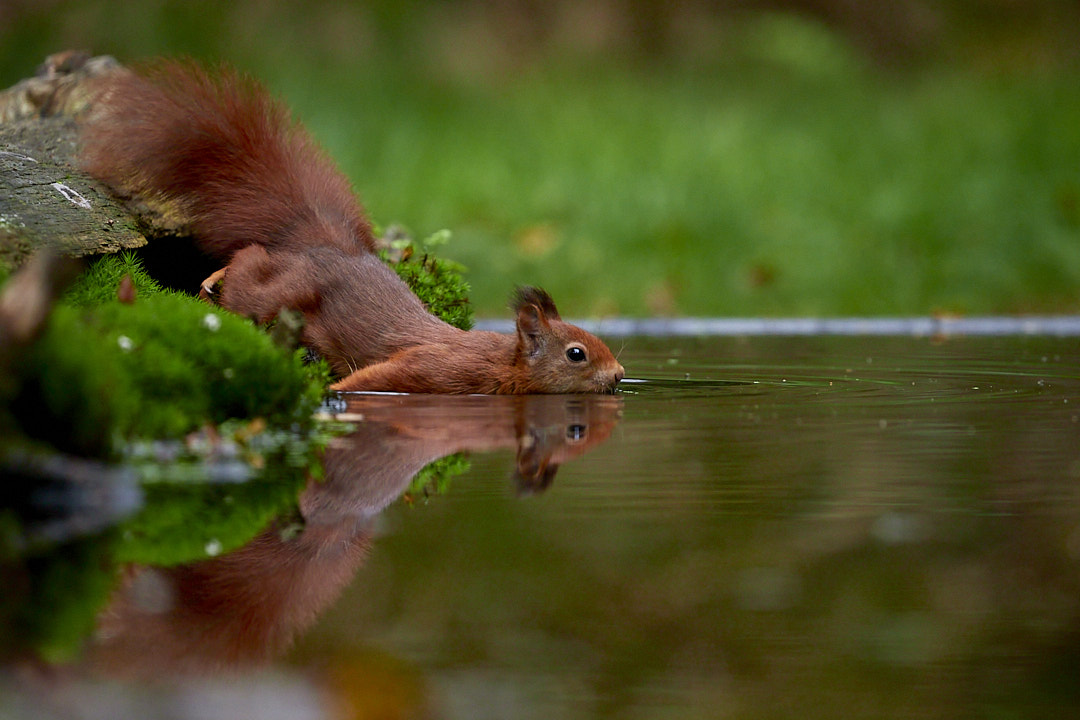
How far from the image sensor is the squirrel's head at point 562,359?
24.3 ft

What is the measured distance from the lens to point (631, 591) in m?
3.22

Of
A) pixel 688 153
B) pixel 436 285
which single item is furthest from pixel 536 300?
pixel 688 153

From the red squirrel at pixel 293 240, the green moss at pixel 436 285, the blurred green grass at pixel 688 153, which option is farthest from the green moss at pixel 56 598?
the blurred green grass at pixel 688 153

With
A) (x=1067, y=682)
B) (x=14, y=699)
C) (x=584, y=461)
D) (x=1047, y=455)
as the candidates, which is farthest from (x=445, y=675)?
(x=1047, y=455)

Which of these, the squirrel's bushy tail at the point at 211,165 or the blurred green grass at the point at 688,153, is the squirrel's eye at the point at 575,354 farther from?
the blurred green grass at the point at 688,153

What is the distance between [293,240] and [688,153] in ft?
28.5

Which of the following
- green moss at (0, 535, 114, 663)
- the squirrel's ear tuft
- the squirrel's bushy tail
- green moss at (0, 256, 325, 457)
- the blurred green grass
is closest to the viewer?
green moss at (0, 535, 114, 663)

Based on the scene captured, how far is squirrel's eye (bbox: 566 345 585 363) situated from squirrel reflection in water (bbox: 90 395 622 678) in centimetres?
128

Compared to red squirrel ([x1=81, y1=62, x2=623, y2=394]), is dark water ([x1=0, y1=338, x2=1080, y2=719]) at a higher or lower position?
lower

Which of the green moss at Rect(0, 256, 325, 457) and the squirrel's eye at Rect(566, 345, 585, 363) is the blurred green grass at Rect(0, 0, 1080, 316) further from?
the green moss at Rect(0, 256, 325, 457)

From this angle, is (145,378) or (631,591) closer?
(631,591)

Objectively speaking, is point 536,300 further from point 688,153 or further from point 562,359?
point 688,153

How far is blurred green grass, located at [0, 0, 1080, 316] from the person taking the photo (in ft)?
46.4

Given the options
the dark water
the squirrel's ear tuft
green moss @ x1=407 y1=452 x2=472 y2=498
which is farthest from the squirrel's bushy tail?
green moss @ x1=407 y1=452 x2=472 y2=498
